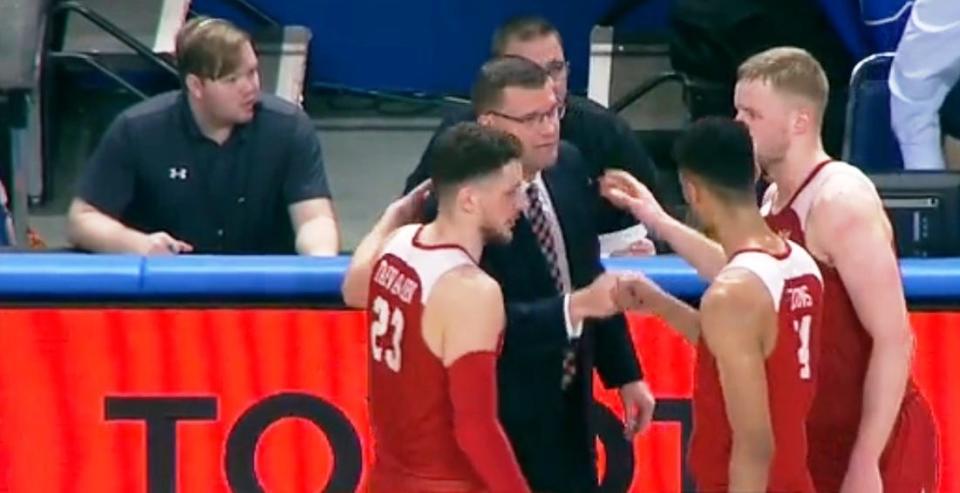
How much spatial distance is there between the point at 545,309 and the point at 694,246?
0.42 metres

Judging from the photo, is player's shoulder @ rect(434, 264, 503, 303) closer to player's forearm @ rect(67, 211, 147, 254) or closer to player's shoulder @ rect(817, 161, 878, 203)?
player's shoulder @ rect(817, 161, 878, 203)

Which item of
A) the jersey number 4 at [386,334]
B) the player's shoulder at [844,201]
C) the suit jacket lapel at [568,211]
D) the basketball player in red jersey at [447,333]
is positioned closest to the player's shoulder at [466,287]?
the basketball player in red jersey at [447,333]

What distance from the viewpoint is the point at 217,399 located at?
6.62 m

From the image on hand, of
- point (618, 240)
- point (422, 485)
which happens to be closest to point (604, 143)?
point (618, 240)

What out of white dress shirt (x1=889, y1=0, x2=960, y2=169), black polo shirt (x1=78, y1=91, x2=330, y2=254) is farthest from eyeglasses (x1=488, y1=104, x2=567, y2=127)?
white dress shirt (x1=889, y1=0, x2=960, y2=169)

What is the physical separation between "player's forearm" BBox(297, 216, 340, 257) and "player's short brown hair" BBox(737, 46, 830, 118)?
1781mm

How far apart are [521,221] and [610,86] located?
4.64 metres

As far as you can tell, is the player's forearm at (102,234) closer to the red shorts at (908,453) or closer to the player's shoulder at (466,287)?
the player's shoulder at (466,287)

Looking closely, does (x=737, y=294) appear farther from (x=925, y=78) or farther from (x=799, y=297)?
(x=925, y=78)

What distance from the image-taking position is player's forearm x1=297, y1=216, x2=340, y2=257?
7180mm

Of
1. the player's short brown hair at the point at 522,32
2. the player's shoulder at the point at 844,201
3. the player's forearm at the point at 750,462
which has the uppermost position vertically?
the player's short brown hair at the point at 522,32

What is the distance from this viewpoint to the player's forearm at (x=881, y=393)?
5730 mm

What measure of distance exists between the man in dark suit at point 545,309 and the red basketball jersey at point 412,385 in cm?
47

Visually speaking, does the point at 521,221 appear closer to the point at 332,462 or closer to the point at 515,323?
the point at 515,323
